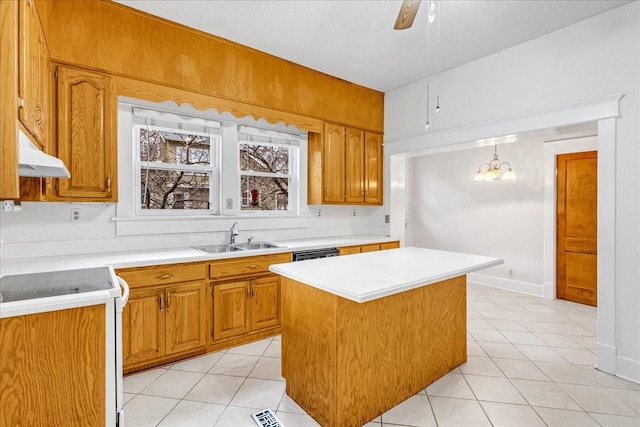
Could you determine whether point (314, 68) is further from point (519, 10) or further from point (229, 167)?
point (519, 10)

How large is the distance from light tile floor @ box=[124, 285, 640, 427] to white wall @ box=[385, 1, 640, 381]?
453 mm

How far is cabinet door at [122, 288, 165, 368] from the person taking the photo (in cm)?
234

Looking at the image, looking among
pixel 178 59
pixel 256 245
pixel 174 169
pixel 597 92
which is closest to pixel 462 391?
pixel 256 245

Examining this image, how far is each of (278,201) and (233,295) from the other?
1457mm

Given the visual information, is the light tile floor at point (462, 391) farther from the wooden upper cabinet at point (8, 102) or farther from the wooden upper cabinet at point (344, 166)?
the wooden upper cabinet at point (344, 166)

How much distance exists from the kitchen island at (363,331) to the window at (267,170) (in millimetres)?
1707

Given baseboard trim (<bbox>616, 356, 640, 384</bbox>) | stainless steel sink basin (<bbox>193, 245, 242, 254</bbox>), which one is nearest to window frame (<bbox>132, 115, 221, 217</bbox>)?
stainless steel sink basin (<bbox>193, 245, 242, 254</bbox>)

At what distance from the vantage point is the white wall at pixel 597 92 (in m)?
2.43

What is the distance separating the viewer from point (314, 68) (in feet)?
12.2

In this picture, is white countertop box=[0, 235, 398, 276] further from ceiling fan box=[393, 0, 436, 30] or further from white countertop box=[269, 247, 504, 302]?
ceiling fan box=[393, 0, 436, 30]

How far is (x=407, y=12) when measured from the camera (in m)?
1.78

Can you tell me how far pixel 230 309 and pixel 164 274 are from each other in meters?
0.68

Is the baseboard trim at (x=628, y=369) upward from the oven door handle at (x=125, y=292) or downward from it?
downward

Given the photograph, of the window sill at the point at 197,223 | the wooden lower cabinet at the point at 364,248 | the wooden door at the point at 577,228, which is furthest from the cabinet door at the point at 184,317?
the wooden door at the point at 577,228
